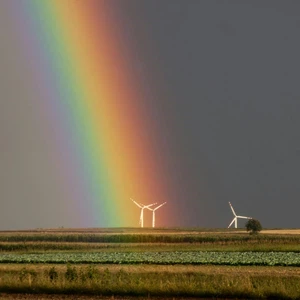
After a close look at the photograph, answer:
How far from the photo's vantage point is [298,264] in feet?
171

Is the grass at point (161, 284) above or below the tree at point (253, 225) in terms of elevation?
below

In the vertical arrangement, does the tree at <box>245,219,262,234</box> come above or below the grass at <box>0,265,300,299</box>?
above

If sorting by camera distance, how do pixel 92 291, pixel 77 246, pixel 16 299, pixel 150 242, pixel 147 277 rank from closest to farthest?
pixel 16 299, pixel 92 291, pixel 147 277, pixel 77 246, pixel 150 242

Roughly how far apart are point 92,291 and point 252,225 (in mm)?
76440

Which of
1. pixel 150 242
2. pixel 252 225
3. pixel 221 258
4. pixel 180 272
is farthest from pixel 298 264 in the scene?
pixel 252 225

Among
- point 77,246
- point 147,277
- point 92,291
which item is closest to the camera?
point 92,291

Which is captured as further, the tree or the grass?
the tree

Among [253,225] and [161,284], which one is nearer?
[161,284]

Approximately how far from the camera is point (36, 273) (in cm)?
4266

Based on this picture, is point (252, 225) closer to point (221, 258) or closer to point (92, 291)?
point (221, 258)

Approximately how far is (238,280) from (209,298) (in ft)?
9.28

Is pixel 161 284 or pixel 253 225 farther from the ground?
pixel 253 225

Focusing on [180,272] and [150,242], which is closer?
[180,272]

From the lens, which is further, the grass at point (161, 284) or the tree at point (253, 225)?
the tree at point (253, 225)
